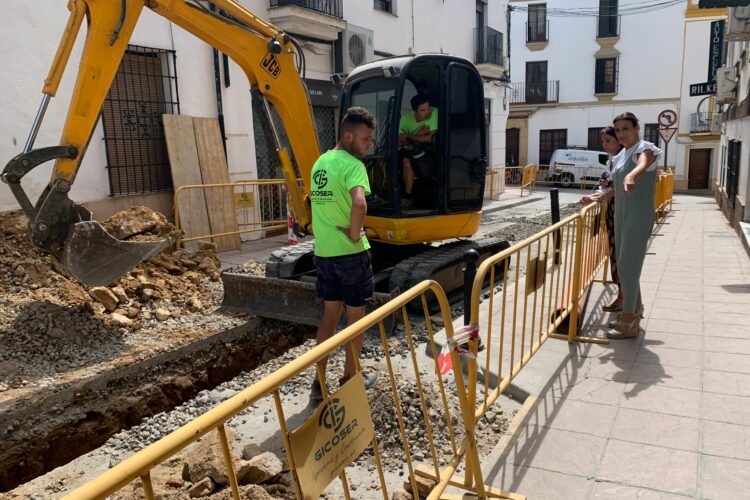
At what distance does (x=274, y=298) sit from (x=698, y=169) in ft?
93.1

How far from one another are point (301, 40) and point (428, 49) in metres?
5.86

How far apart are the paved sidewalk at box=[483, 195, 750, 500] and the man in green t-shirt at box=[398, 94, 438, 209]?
2.38m

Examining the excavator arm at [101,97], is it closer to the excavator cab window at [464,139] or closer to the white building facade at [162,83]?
the white building facade at [162,83]


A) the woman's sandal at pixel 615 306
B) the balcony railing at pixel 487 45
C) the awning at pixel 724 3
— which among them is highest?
the balcony railing at pixel 487 45

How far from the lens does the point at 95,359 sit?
529 cm

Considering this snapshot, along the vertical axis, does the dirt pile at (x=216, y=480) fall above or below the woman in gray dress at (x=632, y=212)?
below

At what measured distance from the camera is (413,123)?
6.29 m

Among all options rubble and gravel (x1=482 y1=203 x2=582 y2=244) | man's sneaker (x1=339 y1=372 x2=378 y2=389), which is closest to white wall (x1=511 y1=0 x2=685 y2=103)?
rubble and gravel (x1=482 y1=203 x2=582 y2=244)

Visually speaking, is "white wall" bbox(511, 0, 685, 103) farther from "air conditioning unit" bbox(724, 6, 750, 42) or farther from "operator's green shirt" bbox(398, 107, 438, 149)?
"operator's green shirt" bbox(398, 107, 438, 149)

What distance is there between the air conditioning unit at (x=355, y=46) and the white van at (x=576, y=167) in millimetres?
16110

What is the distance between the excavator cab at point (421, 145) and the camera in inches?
243

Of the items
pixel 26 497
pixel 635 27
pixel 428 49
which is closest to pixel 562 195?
pixel 428 49

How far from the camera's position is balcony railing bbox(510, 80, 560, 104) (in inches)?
1257

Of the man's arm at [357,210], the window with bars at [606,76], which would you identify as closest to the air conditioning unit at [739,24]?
the man's arm at [357,210]
